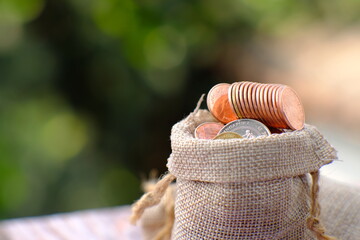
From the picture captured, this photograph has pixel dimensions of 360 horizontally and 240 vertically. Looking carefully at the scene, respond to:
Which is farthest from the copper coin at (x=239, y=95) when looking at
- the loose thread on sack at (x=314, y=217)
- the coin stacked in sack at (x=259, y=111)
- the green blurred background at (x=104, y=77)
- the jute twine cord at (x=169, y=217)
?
the green blurred background at (x=104, y=77)

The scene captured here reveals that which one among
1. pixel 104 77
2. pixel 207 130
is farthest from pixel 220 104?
pixel 104 77

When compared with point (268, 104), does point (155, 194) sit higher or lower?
lower

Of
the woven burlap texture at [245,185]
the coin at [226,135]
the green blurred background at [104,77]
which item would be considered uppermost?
the coin at [226,135]

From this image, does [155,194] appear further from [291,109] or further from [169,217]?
[291,109]

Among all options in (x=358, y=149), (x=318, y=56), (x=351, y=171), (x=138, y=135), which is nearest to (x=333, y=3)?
(x=318, y=56)

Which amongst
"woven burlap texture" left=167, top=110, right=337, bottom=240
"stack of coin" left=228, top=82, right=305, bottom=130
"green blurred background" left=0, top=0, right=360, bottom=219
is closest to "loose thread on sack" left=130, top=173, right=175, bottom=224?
"woven burlap texture" left=167, top=110, right=337, bottom=240

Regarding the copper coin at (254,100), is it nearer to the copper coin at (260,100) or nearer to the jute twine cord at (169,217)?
the copper coin at (260,100)

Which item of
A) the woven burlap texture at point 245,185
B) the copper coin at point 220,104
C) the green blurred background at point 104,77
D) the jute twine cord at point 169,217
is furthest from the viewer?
the green blurred background at point 104,77

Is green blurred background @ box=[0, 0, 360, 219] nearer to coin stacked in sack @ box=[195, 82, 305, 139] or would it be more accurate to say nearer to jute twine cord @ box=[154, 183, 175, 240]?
jute twine cord @ box=[154, 183, 175, 240]
